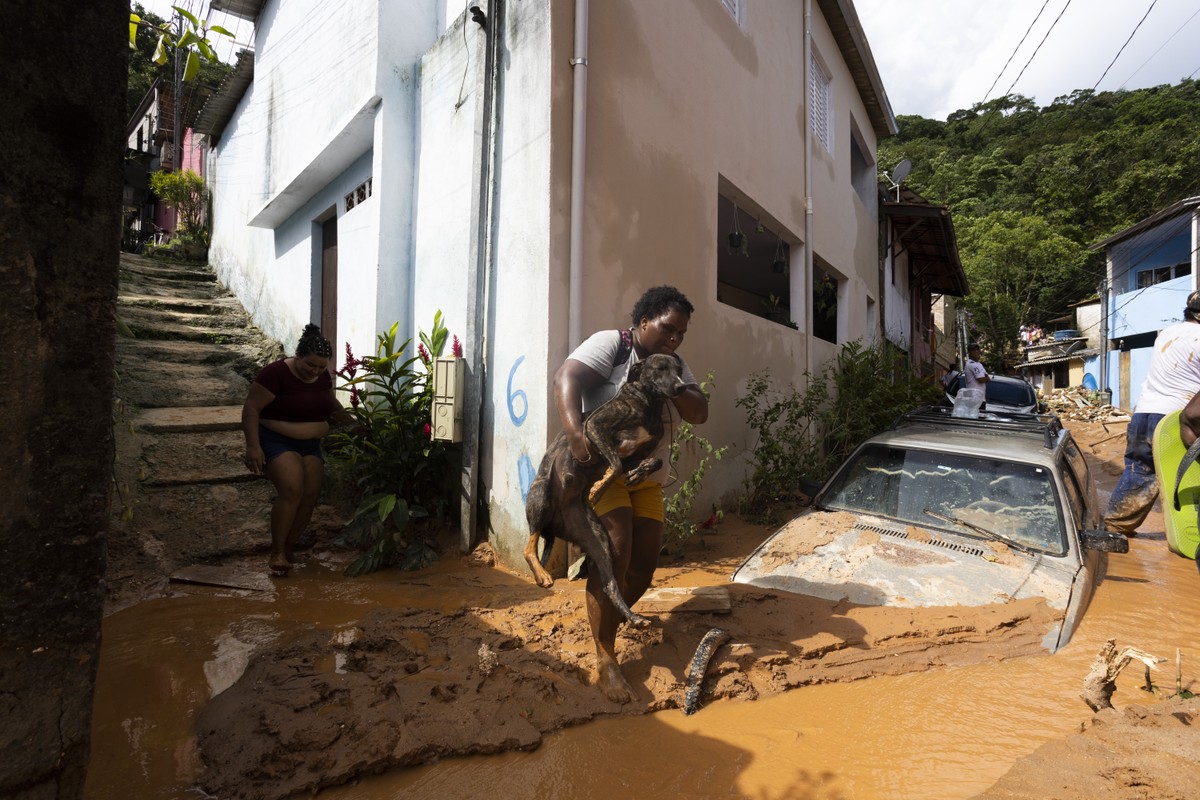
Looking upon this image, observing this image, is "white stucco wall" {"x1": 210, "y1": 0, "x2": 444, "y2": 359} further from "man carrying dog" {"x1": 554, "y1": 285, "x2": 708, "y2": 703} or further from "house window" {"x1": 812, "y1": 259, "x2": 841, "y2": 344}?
"house window" {"x1": 812, "y1": 259, "x2": 841, "y2": 344}

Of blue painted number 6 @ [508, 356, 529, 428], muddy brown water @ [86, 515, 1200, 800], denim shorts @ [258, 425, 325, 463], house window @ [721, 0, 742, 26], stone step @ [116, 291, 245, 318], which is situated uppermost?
house window @ [721, 0, 742, 26]

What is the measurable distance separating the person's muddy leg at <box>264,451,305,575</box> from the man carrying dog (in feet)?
8.03

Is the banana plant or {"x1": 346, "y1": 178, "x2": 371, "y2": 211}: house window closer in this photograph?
the banana plant

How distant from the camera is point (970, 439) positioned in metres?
4.34

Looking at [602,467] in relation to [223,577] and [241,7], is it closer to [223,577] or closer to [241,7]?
[223,577]

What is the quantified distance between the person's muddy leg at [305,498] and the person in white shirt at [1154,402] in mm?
6063

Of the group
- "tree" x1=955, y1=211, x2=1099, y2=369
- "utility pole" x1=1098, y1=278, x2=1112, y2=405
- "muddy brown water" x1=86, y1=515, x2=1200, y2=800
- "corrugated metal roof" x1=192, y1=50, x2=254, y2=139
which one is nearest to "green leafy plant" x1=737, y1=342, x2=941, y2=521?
"muddy brown water" x1=86, y1=515, x2=1200, y2=800

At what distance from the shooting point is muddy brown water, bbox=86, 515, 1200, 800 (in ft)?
6.52

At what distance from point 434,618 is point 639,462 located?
1472 millimetres

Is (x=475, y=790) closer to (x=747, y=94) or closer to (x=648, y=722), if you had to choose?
(x=648, y=722)

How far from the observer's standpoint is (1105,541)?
319 cm

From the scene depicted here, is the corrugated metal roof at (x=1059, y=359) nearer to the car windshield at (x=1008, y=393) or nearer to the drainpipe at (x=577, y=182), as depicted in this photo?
the car windshield at (x=1008, y=393)

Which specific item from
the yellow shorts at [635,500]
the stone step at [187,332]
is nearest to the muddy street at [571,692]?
the yellow shorts at [635,500]

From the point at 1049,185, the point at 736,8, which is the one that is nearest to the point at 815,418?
the point at 736,8
